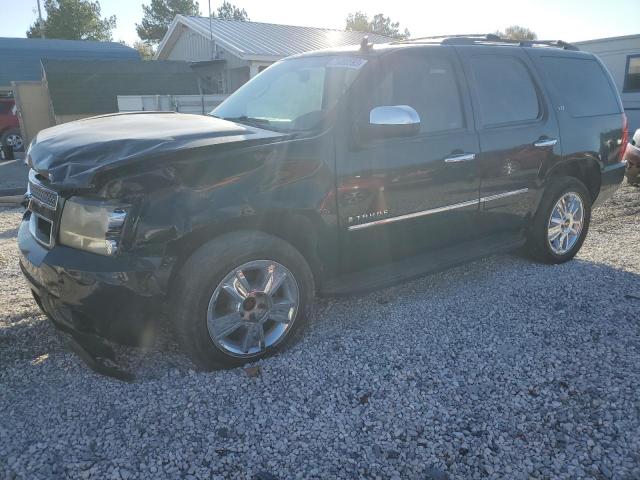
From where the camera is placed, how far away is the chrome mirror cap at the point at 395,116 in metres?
3.22

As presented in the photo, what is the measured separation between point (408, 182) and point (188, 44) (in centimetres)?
2092

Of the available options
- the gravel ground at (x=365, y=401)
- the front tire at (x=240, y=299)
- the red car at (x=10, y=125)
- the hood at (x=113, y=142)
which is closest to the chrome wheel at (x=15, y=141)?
the red car at (x=10, y=125)

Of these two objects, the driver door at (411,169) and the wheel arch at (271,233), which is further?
the driver door at (411,169)

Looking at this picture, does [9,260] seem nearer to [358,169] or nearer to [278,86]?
[278,86]

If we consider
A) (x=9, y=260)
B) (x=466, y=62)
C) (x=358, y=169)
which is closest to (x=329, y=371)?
(x=358, y=169)

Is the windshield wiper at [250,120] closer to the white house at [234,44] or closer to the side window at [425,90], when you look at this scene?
the side window at [425,90]

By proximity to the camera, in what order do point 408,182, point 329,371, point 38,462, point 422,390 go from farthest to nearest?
point 408,182 → point 329,371 → point 422,390 → point 38,462

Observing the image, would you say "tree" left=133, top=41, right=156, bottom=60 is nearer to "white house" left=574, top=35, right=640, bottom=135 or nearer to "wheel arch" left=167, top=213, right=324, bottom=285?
"white house" left=574, top=35, right=640, bottom=135

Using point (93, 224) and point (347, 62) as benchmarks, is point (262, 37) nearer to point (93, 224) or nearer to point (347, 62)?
point (347, 62)

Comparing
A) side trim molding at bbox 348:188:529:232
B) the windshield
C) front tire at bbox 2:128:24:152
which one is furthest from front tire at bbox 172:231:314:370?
front tire at bbox 2:128:24:152

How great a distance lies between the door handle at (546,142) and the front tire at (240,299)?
8.06 feet

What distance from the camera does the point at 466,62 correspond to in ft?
13.2

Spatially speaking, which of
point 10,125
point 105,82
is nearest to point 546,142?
point 105,82

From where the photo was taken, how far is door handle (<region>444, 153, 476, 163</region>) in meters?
3.75
